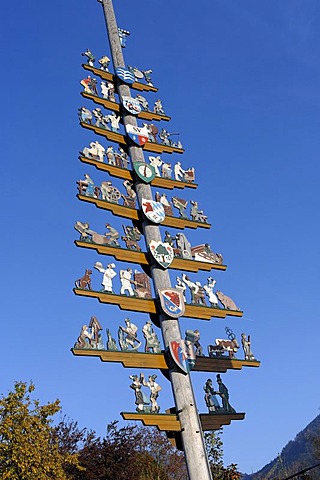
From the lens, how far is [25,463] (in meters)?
15.7

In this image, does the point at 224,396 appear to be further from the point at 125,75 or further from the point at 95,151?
the point at 125,75

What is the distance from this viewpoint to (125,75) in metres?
13.5

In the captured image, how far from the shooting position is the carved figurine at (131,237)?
10820 millimetres

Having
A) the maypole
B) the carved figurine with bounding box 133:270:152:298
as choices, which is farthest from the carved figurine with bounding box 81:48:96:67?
the carved figurine with bounding box 133:270:152:298

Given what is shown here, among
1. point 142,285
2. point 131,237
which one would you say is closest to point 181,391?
point 142,285

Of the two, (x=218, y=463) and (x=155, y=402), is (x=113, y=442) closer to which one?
(x=218, y=463)

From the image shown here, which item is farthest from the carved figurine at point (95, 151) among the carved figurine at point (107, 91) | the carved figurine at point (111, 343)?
the carved figurine at point (111, 343)

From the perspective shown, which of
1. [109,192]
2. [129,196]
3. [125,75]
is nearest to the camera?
[109,192]

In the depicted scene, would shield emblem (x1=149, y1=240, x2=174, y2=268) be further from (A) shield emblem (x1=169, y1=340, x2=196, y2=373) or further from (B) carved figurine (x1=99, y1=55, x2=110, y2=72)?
(B) carved figurine (x1=99, y1=55, x2=110, y2=72)

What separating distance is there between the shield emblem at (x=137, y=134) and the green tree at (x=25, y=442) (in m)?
8.76

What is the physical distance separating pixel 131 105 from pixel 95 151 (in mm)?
1967

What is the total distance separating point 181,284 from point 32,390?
8412 millimetres

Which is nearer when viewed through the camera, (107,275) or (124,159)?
(107,275)

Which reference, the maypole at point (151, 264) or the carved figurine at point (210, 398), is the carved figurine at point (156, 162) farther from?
the carved figurine at point (210, 398)
